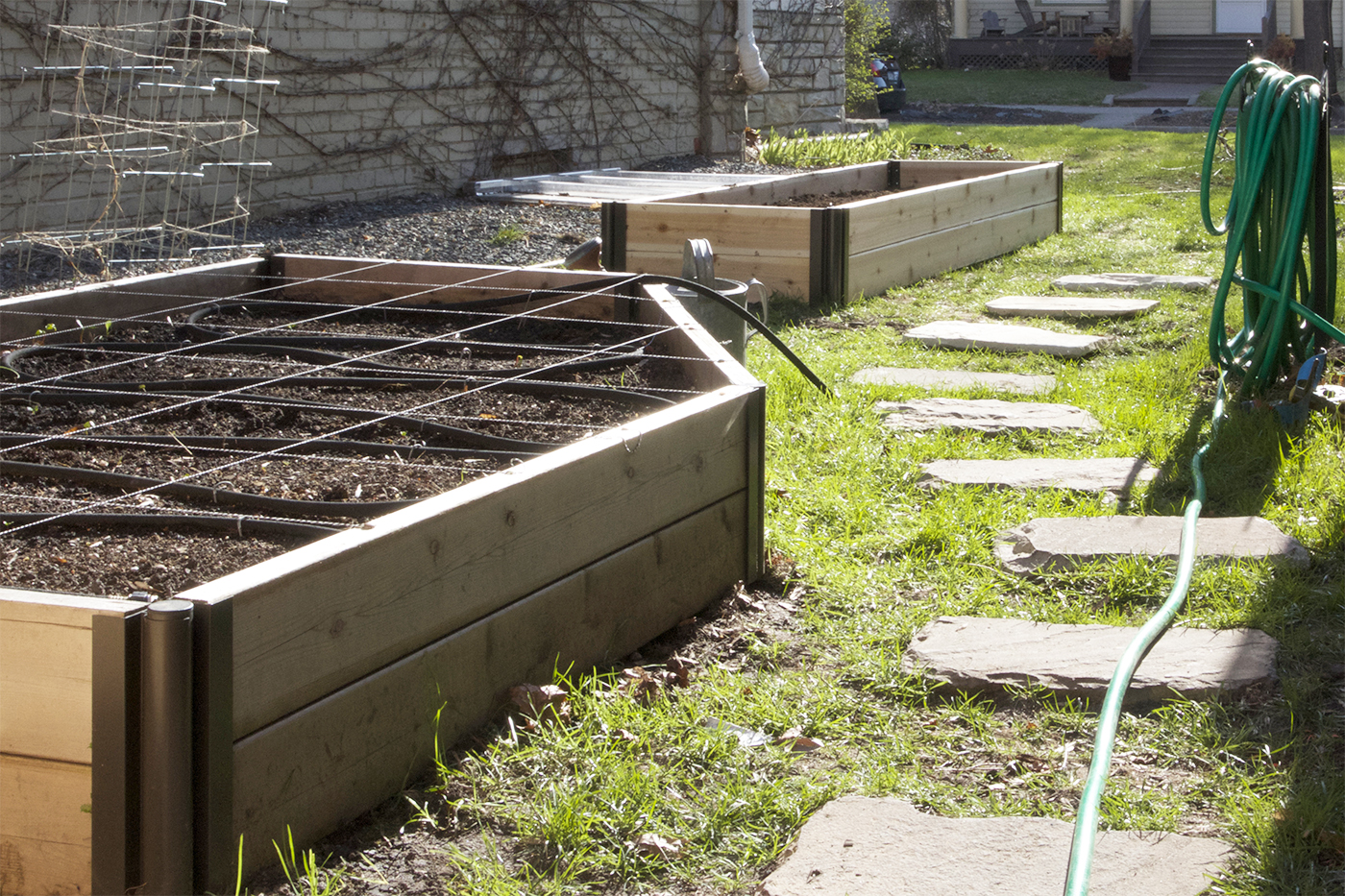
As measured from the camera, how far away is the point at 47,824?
1558 millimetres

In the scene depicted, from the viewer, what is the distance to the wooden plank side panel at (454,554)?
5.32 ft

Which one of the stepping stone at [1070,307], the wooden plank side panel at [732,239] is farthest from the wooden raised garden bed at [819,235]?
the stepping stone at [1070,307]

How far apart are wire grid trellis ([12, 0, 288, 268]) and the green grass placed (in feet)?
45.9

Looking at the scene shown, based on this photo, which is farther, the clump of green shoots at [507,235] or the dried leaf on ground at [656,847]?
the clump of green shoots at [507,235]

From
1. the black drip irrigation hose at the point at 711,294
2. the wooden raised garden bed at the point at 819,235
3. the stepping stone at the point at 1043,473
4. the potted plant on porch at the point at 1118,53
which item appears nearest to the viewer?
the stepping stone at the point at 1043,473

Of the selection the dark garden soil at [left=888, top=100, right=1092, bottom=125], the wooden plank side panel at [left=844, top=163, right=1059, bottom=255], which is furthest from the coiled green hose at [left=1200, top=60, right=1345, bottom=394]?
the dark garden soil at [left=888, top=100, right=1092, bottom=125]

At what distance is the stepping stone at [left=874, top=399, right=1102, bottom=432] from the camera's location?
12.7ft

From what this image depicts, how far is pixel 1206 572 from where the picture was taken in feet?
8.64

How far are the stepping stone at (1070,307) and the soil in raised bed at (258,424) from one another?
8.41ft

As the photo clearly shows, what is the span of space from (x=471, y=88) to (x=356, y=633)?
8915 mm

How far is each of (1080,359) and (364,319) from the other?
2.62 m

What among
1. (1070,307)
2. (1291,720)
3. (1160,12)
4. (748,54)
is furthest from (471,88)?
(1160,12)

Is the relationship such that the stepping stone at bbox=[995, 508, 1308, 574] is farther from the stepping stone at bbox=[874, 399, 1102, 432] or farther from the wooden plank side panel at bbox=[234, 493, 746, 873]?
the stepping stone at bbox=[874, 399, 1102, 432]

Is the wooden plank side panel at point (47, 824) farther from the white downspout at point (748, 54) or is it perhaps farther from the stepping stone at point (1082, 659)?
the white downspout at point (748, 54)
